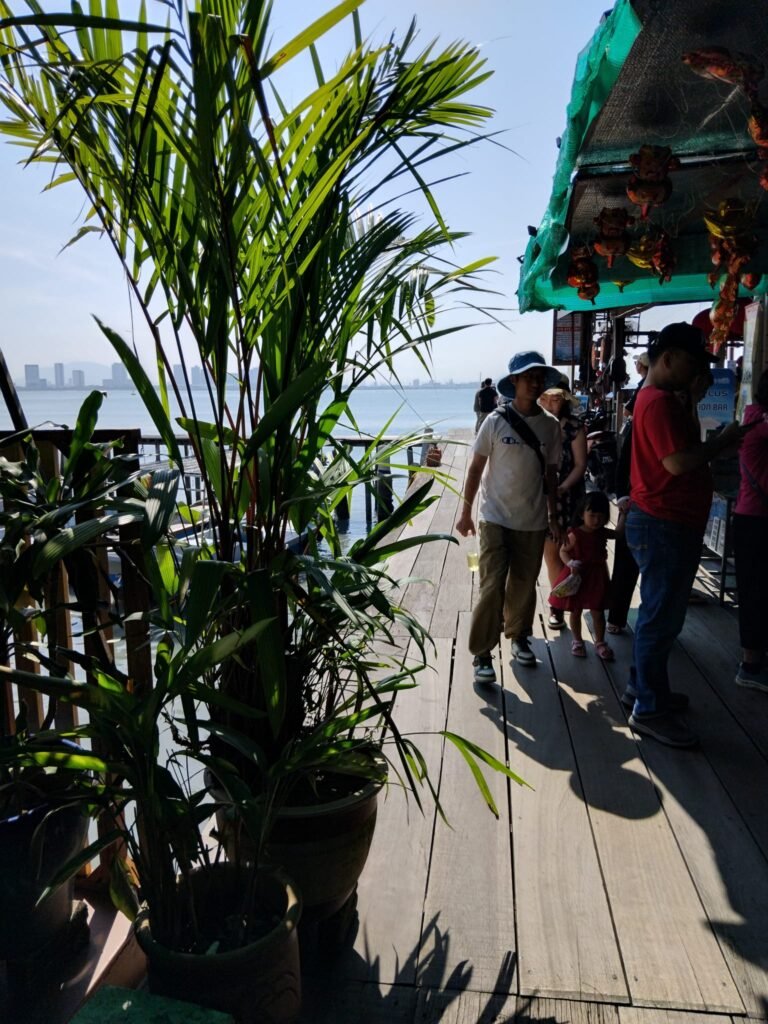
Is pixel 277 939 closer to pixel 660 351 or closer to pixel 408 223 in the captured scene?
pixel 408 223

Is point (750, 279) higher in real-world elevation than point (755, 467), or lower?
higher

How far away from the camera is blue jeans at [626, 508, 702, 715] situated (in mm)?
2713

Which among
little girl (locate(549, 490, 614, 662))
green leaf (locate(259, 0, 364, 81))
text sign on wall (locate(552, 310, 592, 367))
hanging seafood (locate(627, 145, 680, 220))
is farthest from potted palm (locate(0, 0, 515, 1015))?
text sign on wall (locate(552, 310, 592, 367))

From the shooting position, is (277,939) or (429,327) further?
(429,327)

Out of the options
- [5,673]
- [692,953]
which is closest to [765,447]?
[692,953]

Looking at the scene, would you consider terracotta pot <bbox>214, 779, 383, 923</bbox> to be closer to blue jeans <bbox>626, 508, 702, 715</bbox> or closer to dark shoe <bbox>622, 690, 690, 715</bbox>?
blue jeans <bbox>626, 508, 702, 715</bbox>

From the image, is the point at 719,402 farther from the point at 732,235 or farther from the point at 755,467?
the point at 755,467

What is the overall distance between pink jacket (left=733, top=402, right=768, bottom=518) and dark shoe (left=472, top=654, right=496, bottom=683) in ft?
4.01

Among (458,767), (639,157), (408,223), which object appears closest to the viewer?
(408,223)

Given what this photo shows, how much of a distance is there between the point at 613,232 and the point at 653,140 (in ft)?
2.02

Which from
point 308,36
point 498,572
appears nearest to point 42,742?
point 308,36

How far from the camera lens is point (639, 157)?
3.06m

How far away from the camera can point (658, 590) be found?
2742 millimetres

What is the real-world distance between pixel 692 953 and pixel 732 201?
9.99 ft
